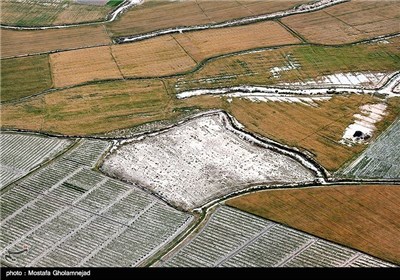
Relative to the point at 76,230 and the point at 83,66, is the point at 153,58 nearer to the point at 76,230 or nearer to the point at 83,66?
the point at 83,66

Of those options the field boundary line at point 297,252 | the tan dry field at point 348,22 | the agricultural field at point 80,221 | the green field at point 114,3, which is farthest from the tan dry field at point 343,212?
the green field at point 114,3

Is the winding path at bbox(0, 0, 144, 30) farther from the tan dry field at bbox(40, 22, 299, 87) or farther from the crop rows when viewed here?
the crop rows

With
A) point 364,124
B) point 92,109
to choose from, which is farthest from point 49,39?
point 364,124

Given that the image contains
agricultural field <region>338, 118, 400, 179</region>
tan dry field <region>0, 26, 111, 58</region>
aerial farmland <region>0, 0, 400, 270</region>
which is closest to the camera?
aerial farmland <region>0, 0, 400, 270</region>

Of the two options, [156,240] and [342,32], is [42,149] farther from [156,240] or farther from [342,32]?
[342,32]

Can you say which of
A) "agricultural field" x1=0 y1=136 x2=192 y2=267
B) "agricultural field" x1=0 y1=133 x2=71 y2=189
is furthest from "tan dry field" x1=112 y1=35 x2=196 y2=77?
"agricultural field" x1=0 y1=136 x2=192 y2=267

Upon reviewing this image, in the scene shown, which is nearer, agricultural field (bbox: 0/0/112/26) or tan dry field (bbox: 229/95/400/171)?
tan dry field (bbox: 229/95/400/171)
